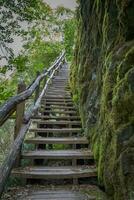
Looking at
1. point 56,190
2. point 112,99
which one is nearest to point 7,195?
point 56,190

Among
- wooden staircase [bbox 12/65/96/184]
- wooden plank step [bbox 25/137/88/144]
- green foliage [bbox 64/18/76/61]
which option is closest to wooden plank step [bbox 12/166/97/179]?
wooden staircase [bbox 12/65/96/184]

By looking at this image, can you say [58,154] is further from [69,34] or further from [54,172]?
[69,34]

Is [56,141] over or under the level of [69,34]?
under

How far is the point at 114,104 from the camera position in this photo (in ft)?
15.0

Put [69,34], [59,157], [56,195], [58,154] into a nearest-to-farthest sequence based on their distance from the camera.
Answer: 1. [56,195]
2. [59,157]
3. [58,154]
4. [69,34]

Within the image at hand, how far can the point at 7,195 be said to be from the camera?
4.38 metres

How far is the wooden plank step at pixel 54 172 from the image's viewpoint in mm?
4934

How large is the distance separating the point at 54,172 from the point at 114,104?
5.29ft

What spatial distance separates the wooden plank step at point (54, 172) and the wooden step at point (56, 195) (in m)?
0.30

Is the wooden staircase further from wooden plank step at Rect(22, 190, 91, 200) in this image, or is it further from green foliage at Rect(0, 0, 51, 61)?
green foliage at Rect(0, 0, 51, 61)

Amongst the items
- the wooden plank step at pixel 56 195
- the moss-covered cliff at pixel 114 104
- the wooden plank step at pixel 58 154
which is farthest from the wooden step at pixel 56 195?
the wooden plank step at pixel 58 154

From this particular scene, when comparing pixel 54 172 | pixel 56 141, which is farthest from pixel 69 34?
pixel 54 172

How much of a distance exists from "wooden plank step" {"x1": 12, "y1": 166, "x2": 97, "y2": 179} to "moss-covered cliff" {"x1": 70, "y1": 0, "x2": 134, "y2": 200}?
0.26 m

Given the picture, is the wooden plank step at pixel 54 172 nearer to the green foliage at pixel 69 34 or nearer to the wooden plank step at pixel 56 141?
the wooden plank step at pixel 56 141
